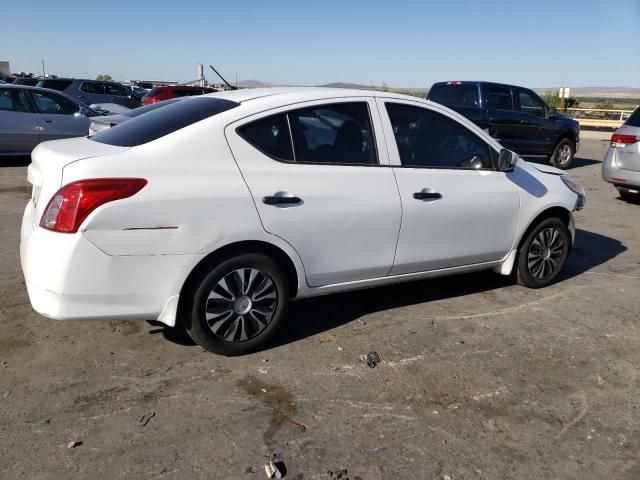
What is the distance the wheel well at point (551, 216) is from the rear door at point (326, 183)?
5.03 ft

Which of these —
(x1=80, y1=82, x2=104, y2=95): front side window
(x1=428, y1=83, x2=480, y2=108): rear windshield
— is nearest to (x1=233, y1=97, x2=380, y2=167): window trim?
(x1=428, y1=83, x2=480, y2=108): rear windshield

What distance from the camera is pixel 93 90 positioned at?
19.6 m

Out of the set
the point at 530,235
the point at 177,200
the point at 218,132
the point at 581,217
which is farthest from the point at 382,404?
the point at 581,217

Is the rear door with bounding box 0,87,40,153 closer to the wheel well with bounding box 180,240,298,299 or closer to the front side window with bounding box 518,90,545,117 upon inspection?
the wheel well with bounding box 180,240,298,299

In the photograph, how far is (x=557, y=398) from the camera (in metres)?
3.46

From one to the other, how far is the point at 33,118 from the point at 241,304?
9404mm

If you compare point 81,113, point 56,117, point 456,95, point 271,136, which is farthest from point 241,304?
point 456,95

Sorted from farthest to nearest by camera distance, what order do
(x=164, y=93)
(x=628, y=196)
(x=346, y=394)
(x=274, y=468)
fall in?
(x=164, y=93), (x=628, y=196), (x=346, y=394), (x=274, y=468)

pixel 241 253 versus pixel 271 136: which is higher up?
pixel 271 136

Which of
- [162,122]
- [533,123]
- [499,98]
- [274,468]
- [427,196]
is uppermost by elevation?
[499,98]

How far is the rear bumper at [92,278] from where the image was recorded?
125 inches

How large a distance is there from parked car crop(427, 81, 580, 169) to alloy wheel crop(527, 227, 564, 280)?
7399mm

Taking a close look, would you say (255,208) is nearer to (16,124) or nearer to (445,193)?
(445,193)

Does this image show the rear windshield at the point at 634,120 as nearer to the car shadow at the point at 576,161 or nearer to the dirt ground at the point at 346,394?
the car shadow at the point at 576,161
